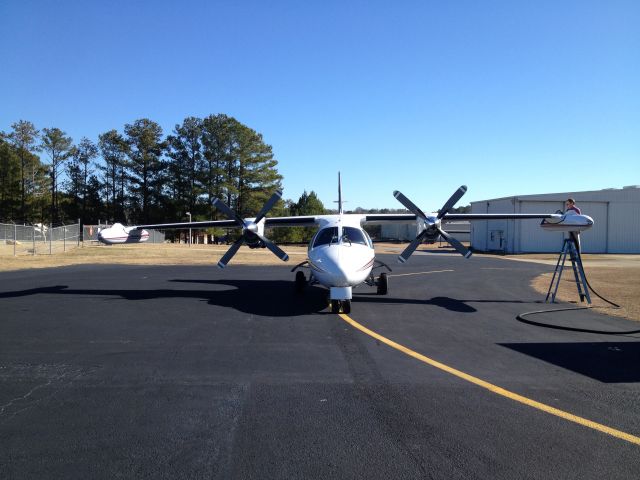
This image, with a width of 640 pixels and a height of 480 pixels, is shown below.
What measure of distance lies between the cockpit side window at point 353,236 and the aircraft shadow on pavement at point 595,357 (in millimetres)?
5592

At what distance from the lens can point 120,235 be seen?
17.0 metres

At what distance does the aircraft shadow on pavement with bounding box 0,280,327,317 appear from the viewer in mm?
13102

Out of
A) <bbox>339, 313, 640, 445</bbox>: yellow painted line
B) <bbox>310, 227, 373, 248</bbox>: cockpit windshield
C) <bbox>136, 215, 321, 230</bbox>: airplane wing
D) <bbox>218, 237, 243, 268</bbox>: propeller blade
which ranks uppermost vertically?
<bbox>136, 215, 321, 230</bbox>: airplane wing

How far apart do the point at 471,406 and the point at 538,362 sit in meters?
2.81

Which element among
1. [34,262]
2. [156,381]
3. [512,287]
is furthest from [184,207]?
[156,381]

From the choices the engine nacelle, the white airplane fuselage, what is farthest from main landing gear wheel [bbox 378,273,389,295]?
the engine nacelle

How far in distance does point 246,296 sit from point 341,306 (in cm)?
469

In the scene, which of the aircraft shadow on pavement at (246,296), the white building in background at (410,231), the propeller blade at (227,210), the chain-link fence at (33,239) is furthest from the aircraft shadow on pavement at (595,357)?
the white building in background at (410,231)

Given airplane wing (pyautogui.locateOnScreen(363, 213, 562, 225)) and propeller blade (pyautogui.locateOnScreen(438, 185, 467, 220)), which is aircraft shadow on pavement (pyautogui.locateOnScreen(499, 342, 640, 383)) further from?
airplane wing (pyautogui.locateOnScreen(363, 213, 562, 225))

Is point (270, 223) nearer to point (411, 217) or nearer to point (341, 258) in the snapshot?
point (411, 217)

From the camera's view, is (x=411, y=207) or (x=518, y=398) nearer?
(x=518, y=398)

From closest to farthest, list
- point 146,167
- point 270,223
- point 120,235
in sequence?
1. point 120,235
2. point 270,223
3. point 146,167

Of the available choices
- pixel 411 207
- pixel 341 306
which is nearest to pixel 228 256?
pixel 341 306

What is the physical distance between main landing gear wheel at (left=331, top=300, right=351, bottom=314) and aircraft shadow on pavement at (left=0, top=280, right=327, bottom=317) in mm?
697
